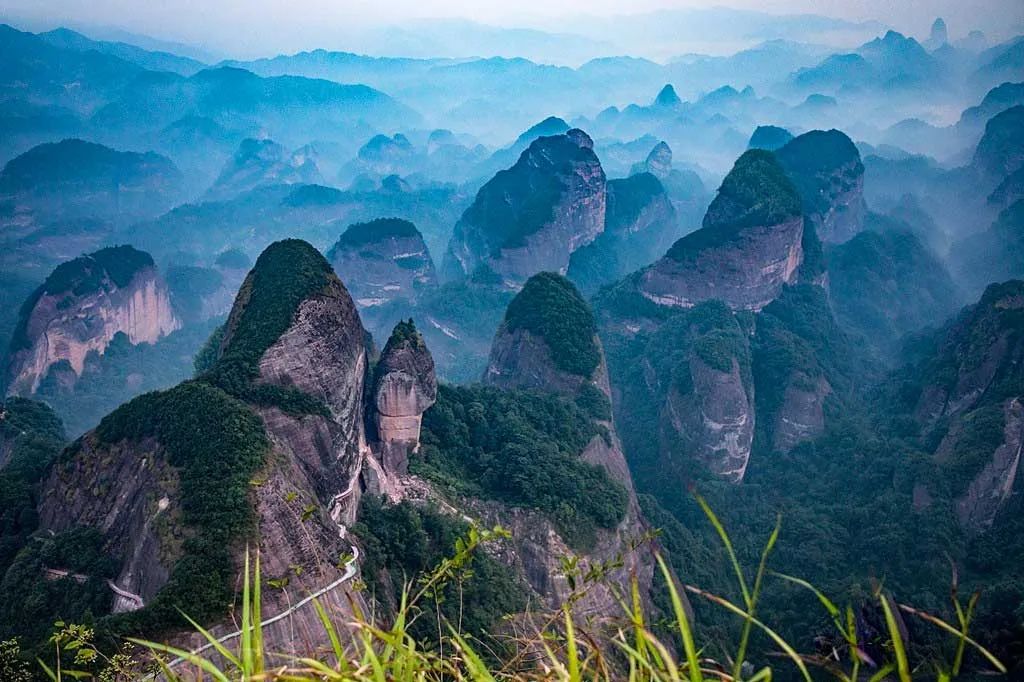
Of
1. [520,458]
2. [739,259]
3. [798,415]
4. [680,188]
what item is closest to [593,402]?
[520,458]

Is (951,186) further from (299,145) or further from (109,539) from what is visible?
(299,145)

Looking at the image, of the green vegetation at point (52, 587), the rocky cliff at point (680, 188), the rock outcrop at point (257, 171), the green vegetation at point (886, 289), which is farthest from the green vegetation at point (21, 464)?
the rock outcrop at point (257, 171)

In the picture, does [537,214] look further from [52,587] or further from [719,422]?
[52,587]

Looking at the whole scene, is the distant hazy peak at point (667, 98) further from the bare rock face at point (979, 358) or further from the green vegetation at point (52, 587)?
the green vegetation at point (52, 587)

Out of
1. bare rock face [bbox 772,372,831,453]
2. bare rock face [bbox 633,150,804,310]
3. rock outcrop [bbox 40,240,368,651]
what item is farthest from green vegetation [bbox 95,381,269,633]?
bare rock face [bbox 633,150,804,310]

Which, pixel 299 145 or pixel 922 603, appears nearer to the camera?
pixel 922 603

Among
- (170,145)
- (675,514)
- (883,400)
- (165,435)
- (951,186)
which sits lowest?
(675,514)

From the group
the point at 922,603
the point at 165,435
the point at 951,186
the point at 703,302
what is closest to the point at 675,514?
the point at 922,603
